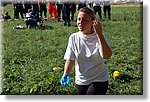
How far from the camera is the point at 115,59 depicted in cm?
388

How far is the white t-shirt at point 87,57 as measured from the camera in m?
2.24

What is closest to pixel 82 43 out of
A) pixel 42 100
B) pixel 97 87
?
pixel 97 87

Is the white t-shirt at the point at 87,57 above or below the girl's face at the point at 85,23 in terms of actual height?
below

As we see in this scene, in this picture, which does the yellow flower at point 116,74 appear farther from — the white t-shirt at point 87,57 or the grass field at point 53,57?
the white t-shirt at point 87,57

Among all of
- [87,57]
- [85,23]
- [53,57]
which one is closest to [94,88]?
[87,57]

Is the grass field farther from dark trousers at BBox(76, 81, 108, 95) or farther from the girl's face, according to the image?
the girl's face

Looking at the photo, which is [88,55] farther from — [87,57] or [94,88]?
[94,88]

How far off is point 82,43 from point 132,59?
5.38 feet

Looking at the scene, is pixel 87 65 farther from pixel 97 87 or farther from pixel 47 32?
pixel 47 32

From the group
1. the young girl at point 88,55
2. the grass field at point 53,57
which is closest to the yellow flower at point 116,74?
the grass field at point 53,57

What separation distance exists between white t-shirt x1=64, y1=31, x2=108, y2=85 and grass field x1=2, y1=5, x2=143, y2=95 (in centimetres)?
86

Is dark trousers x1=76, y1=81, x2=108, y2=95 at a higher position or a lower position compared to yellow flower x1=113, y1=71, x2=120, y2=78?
higher

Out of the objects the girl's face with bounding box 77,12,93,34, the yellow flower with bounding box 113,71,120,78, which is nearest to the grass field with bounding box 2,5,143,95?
the yellow flower with bounding box 113,71,120,78

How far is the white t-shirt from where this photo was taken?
2.24 meters
